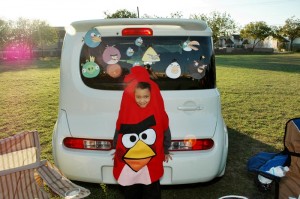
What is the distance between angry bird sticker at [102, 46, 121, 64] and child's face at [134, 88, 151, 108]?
1.82 feet

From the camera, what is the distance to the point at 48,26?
2218 inches

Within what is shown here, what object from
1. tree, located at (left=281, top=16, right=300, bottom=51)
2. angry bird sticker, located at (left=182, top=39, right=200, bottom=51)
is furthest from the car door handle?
tree, located at (left=281, top=16, right=300, bottom=51)

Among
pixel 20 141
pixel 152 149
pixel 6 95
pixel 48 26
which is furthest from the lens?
pixel 48 26

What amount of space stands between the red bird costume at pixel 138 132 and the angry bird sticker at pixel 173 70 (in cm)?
39

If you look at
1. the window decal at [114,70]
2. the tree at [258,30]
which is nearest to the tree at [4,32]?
the window decal at [114,70]

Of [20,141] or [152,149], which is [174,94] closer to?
[152,149]

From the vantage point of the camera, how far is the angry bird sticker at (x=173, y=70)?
3.04 m

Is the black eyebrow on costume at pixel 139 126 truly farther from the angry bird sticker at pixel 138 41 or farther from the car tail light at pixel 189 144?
the angry bird sticker at pixel 138 41

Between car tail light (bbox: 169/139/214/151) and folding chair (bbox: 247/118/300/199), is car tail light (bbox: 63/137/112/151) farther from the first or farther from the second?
folding chair (bbox: 247/118/300/199)

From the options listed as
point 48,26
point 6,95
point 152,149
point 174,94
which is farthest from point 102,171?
point 48,26

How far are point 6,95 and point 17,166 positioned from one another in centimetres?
880

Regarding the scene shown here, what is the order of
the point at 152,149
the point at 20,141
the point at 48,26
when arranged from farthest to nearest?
the point at 48,26 < the point at 20,141 < the point at 152,149

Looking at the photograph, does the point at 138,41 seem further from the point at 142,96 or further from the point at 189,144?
the point at 189,144

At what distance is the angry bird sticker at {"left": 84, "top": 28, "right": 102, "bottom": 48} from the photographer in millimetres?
3002
